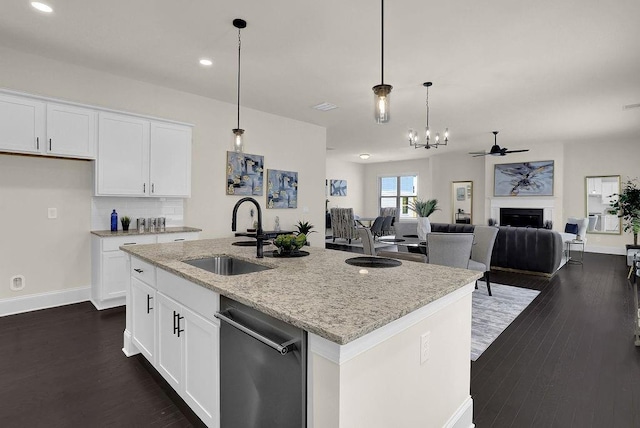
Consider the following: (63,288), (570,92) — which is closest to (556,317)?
(570,92)

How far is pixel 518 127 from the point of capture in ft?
21.5

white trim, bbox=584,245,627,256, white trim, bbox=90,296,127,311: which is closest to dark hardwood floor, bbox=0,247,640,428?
white trim, bbox=90,296,127,311

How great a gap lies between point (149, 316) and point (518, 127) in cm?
709

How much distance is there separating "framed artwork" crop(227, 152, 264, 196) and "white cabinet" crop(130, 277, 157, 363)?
2.84 meters

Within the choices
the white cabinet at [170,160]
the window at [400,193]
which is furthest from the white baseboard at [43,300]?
the window at [400,193]

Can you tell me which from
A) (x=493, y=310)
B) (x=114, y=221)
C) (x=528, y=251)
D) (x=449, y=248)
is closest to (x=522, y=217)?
(x=528, y=251)

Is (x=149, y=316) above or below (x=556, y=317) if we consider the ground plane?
above

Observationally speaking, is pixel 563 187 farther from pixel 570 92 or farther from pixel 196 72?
pixel 196 72

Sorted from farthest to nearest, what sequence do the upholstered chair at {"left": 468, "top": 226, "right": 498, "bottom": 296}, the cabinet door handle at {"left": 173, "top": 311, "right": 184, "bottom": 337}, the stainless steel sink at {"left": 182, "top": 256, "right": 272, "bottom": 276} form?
the upholstered chair at {"left": 468, "top": 226, "right": 498, "bottom": 296} → the stainless steel sink at {"left": 182, "top": 256, "right": 272, "bottom": 276} → the cabinet door handle at {"left": 173, "top": 311, "right": 184, "bottom": 337}

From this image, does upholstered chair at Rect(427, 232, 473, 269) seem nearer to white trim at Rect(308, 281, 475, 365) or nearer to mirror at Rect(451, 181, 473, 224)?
white trim at Rect(308, 281, 475, 365)

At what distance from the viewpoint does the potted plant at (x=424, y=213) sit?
6272mm

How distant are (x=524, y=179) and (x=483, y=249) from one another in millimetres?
5354

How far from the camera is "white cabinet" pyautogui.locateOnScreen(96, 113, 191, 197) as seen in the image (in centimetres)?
377

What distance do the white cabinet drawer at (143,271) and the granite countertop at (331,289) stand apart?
0.27 ft
